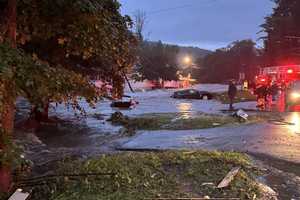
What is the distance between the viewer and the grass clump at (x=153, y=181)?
6574 millimetres

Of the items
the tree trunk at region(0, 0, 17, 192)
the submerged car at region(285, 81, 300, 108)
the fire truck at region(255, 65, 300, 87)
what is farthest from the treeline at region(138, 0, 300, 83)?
the tree trunk at region(0, 0, 17, 192)

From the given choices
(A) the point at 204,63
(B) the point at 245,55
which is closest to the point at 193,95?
(B) the point at 245,55

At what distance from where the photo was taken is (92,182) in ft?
22.8

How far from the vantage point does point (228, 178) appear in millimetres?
7281

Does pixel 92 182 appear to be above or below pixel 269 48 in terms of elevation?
below

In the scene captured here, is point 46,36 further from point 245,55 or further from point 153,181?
point 245,55

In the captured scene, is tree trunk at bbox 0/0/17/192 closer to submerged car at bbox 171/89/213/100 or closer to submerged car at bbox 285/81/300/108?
submerged car at bbox 285/81/300/108

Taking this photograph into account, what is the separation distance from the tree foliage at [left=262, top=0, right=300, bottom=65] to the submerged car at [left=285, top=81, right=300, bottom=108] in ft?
106

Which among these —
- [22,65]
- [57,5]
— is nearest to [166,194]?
[22,65]

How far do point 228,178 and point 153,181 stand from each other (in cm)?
113

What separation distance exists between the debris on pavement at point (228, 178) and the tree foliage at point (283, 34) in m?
60.4

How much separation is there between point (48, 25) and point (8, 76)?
2.03 m

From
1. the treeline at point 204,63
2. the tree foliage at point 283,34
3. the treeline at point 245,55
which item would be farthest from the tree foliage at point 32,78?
the treeline at point 204,63

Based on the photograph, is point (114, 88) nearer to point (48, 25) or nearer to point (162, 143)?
point (48, 25)
